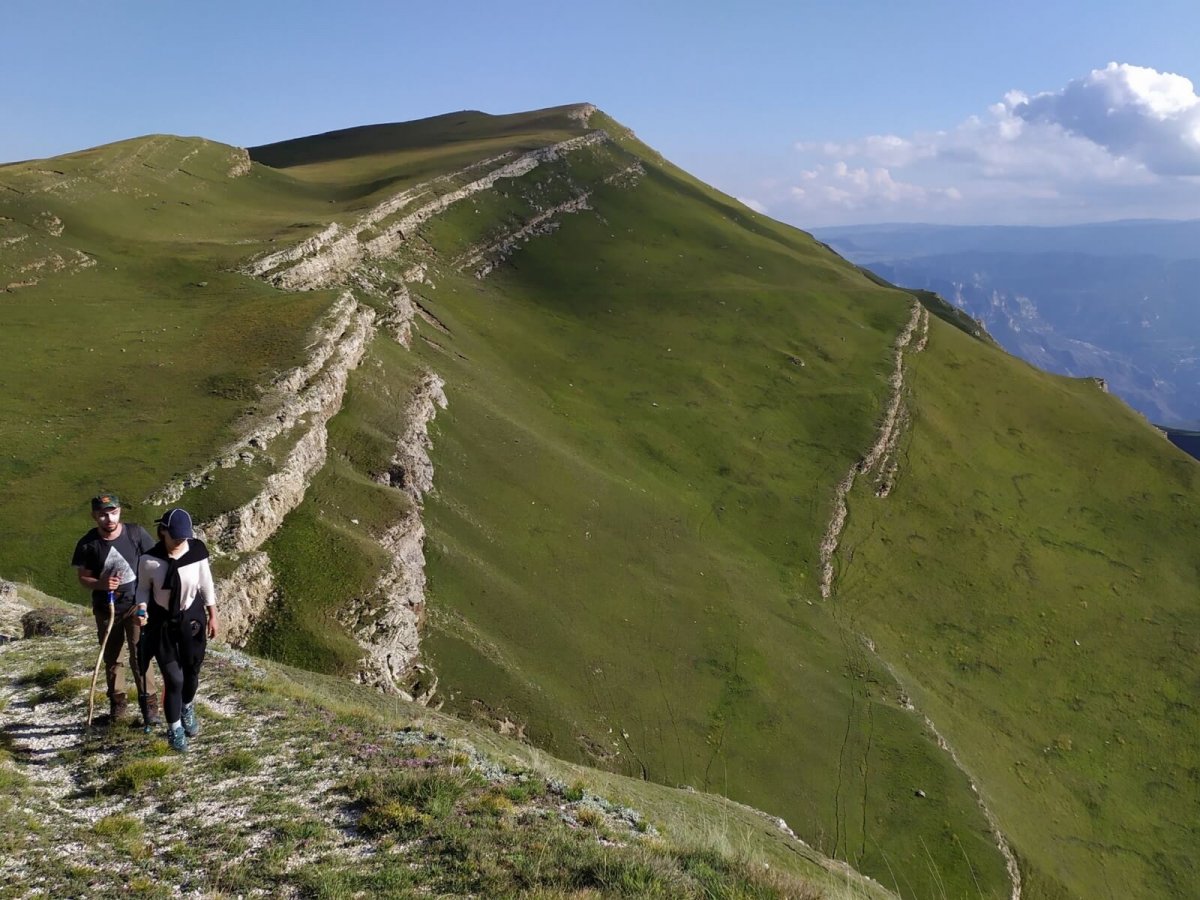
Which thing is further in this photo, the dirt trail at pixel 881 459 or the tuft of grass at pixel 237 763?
the dirt trail at pixel 881 459

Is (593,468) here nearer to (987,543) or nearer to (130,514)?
(130,514)

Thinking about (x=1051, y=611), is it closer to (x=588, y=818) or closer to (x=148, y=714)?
(x=588, y=818)

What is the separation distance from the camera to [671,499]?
229 ft

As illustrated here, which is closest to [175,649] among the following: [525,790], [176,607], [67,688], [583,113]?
[176,607]

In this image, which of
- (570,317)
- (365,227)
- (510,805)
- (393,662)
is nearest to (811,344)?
(570,317)

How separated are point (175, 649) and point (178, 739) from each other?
6.12 feet

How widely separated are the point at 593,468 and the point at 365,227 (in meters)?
45.8

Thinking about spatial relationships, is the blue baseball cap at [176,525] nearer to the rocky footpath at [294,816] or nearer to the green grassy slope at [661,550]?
the rocky footpath at [294,816]

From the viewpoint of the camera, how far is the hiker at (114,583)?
14312 mm

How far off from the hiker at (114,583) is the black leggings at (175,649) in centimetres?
50

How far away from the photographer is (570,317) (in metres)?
99.4

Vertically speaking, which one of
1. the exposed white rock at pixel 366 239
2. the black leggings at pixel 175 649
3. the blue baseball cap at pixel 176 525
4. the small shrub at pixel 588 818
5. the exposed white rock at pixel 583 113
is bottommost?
the small shrub at pixel 588 818

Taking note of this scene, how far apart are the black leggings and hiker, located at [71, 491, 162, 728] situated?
503mm

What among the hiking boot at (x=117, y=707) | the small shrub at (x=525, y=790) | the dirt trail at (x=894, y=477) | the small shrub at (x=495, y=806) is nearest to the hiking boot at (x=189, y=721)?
the hiking boot at (x=117, y=707)
